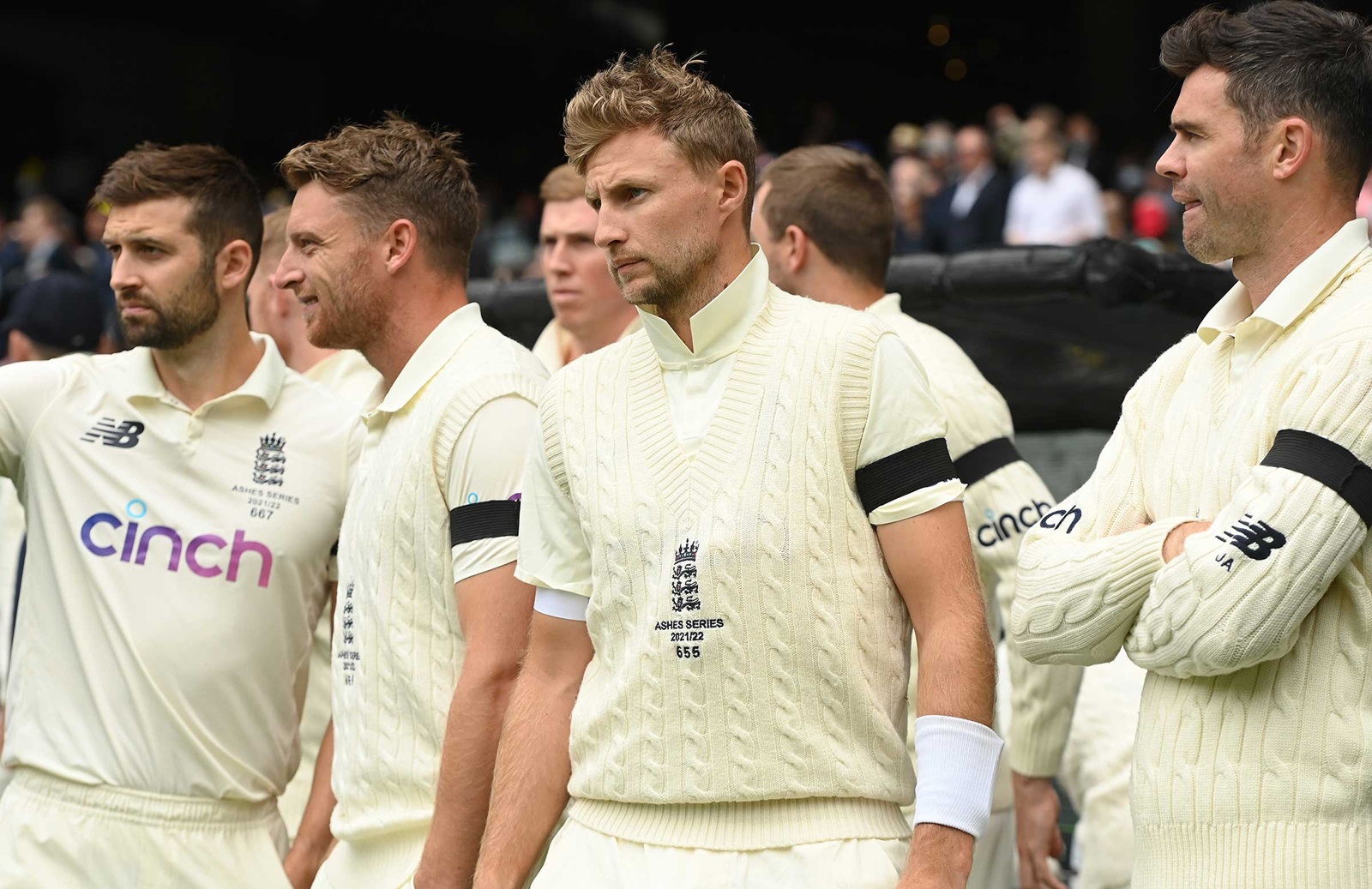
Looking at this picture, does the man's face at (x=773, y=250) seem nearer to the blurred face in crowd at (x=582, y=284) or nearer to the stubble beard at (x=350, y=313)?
the blurred face in crowd at (x=582, y=284)

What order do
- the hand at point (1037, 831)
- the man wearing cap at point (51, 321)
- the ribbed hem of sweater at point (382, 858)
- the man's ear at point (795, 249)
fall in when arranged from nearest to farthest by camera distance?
the ribbed hem of sweater at point (382, 858), the hand at point (1037, 831), the man's ear at point (795, 249), the man wearing cap at point (51, 321)

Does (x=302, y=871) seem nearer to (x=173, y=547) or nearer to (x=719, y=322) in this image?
(x=173, y=547)

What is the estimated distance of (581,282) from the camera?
5332 mm

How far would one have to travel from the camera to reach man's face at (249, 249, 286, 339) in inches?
226

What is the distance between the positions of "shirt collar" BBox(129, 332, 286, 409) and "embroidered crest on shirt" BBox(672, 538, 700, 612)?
1.72 meters

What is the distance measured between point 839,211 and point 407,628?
5.69 ft

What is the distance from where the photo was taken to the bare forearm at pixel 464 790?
3496 mm

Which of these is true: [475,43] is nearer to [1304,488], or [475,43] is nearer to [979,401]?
[979,401]

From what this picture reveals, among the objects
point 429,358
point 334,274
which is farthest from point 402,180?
point 429,358

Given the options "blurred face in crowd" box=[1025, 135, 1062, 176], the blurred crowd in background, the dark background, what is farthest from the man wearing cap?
the dark background

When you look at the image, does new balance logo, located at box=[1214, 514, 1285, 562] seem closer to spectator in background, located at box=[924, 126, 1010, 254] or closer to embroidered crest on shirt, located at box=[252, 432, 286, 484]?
embroidered crest on shirt, located at box=[252, 432, 286, 484]

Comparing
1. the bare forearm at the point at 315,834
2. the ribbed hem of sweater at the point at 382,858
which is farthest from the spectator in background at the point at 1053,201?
the ribbed hem of sweater at the point at 382,858

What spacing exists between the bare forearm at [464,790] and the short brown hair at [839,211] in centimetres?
179

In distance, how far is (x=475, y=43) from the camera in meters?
27.2
